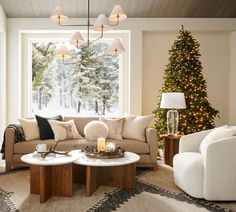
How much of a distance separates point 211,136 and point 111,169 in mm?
1348

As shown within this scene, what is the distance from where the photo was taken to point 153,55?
7.01 meters

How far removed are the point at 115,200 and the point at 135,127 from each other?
1.88 metres

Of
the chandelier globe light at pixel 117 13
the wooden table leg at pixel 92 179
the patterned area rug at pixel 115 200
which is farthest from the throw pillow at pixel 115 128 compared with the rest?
the chandelier globe light at pixel 117 13

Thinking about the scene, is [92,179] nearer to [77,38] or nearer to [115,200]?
[115,200]

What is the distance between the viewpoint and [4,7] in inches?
250

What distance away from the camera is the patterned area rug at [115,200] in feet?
11.0

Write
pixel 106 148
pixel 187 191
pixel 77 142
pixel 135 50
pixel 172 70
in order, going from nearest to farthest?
1. pixel 187 191
2. pixel 106 148
3. pixel 77 142
4. pixel 172 70
5. pixel 135 50

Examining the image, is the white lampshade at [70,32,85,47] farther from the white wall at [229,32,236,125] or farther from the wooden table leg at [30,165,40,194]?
the white wall at [229,32,236,125]

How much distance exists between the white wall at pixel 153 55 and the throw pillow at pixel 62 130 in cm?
170

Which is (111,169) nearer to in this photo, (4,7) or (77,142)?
(77,142)

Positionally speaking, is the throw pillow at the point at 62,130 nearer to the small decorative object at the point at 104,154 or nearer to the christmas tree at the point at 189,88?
the small decorative object at the point at 104,154

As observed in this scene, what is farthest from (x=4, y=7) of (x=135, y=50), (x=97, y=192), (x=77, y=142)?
(x=97, y=192)

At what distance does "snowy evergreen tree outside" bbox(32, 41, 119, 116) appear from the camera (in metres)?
7.04

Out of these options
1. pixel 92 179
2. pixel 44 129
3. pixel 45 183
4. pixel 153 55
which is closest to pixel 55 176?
pixel 45 183
